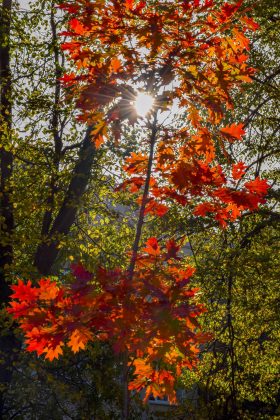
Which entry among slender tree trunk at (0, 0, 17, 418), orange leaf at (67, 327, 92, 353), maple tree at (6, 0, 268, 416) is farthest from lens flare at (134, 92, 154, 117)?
slender tree trunk at (0, 0, 17, 418)

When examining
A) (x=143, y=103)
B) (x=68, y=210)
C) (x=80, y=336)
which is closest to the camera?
(x=80, y=336)

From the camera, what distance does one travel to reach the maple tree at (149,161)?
159 inches

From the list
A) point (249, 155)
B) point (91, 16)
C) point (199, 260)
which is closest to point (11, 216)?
point (199, 260)

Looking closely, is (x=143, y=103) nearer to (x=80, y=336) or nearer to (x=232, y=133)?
(x=232, y=133)

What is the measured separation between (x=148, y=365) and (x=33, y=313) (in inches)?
42.9

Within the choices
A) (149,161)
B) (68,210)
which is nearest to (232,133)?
(149,161)

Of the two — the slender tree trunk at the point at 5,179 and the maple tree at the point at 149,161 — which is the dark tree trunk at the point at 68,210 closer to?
the slender tree trunk at the point at 5,179

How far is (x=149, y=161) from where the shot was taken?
461cm

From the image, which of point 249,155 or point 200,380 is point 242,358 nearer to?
point 200,380

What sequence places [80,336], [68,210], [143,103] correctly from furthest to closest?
1. [68,210]
2. [143,103]
3. [80,336]

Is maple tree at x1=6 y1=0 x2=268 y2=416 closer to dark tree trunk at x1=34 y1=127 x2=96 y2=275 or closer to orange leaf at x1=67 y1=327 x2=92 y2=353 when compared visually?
orange leaf at x1=67 y1=327 x2=92 y2=353

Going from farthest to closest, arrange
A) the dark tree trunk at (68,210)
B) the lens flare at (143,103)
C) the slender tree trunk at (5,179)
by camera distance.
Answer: the dark tree trunk at (68,210) → the slender tree trunk at (5,179) → the lens flare at (143,103)

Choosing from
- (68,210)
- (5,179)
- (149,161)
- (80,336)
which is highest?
(5,179)

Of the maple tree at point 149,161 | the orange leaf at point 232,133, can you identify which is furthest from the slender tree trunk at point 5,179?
the orange leaf at point 232,133
